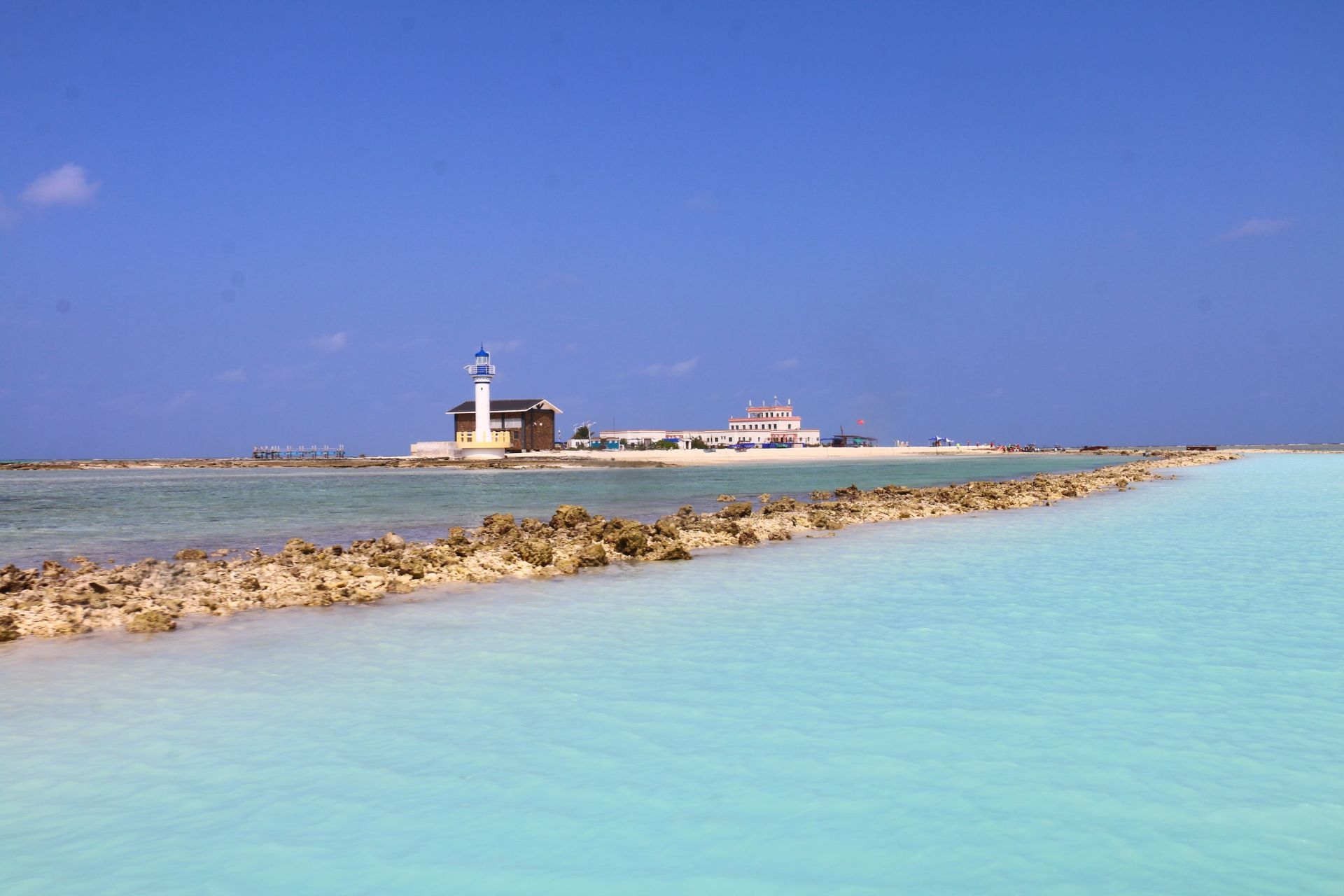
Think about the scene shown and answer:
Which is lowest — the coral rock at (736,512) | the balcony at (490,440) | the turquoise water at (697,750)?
the turquoise water at (697,750)

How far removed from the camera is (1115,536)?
52.4ft

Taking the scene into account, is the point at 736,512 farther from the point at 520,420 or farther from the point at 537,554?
the point at 520,420

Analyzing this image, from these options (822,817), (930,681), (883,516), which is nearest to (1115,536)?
(883,516)

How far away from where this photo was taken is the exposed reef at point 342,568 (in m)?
9.25

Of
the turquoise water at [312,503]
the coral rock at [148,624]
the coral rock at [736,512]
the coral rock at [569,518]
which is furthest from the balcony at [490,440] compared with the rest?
the coral rock at [148,624]

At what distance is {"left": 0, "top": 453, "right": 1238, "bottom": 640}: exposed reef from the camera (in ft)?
30.3

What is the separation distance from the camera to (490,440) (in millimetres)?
83750

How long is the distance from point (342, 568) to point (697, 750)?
781cm

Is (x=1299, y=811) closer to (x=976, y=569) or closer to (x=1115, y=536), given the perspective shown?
(x=976, y=569)

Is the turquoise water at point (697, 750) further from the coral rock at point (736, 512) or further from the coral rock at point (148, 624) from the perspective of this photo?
the coral rock at point (736, 512)

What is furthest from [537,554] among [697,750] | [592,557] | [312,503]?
[312,503]

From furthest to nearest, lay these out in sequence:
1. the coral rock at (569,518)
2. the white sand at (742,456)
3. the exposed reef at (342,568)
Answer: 1. the white sand at (742,456)
2. the coral rock at (569,518)
3. the exposed reef at (342,568)

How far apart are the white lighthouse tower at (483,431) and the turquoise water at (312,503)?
2713 centimetres

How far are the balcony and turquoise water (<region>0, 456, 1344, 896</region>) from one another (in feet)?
245
